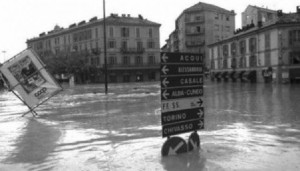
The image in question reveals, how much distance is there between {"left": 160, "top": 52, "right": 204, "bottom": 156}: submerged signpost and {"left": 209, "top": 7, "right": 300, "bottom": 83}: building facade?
4277 centimetres

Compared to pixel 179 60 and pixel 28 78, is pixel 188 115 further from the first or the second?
pixel 28 78

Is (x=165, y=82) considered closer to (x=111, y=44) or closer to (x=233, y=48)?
(x=233, y=48)

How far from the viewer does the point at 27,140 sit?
378 inches

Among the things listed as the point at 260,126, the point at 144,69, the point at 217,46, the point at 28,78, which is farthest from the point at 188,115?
the point at 144,69

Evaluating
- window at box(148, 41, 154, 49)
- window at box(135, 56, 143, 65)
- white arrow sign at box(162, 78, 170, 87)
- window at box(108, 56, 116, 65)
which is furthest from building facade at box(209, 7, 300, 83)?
white arrow sign at box(162, 78, 170, 87)

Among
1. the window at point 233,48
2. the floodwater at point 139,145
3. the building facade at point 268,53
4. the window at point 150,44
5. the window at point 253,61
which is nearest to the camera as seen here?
the floodwater at point 139,145

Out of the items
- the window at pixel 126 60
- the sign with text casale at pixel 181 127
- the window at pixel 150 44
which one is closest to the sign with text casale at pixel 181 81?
the sign with text casale at pixel 181 127

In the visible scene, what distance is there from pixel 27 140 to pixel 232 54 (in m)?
59.7

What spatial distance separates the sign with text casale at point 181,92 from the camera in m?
7.21

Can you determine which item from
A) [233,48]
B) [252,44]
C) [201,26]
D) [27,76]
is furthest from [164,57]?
[201,26]

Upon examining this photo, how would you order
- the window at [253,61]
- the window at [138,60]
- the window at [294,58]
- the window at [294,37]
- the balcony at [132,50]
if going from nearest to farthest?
the window at [294,58] → the window at [294,37] → the window at [253,61] → the balcony at [132,50] → the window at [138,60]

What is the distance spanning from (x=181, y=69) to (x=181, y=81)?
24 centimetres

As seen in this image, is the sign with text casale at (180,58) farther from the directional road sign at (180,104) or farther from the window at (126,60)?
the window at (126,60)

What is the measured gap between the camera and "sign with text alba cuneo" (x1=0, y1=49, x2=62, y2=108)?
14.6 metres
